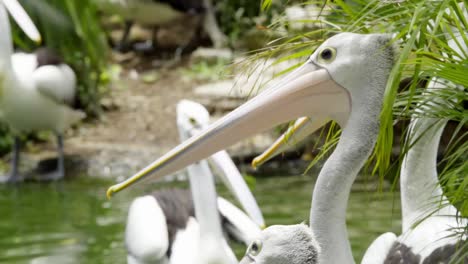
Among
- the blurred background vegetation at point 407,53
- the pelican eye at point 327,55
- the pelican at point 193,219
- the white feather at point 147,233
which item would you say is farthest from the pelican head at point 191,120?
the pelican eye at point 327,55

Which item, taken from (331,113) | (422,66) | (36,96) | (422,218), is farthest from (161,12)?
(422,66)

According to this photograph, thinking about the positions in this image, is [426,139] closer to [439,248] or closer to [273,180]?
[439,248]

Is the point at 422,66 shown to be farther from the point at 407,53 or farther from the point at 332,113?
the point at 332,113

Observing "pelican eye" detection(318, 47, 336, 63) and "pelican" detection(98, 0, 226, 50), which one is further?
"pelican" detection(98, 0, 226, 50)

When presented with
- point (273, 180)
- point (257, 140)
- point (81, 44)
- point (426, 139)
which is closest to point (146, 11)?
point (81, 44)

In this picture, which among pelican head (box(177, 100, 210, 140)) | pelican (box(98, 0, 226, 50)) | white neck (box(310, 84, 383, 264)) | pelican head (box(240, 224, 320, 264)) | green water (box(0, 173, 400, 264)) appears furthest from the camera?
pelican (box(98, 0, 226, 50))

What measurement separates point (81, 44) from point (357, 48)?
8105 mm

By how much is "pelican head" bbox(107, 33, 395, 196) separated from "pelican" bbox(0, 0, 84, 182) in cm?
643

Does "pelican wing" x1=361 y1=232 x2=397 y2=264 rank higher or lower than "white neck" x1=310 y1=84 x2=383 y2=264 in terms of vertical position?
lower

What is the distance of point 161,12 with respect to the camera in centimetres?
→ 1413

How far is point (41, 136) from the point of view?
11320 millimetres

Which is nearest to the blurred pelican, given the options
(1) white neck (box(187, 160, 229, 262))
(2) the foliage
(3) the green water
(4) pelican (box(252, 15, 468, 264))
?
(4) pelican (box(252, 15, 468, 264))

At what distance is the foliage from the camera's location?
10.8 meters

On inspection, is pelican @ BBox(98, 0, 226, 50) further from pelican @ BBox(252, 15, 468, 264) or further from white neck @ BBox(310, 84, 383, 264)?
white neck @ BBox(310, 84, 383, 264)
